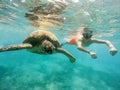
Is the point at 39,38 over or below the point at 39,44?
over

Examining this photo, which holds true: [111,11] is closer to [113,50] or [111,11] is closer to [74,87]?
[74,87]

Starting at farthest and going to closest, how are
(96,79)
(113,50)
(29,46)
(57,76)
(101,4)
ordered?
(96,79)
(57,76)
(101,4)
(29,46)
(113,50)

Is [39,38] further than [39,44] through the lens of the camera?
Yes

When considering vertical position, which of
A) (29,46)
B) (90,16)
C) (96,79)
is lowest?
(96,79)

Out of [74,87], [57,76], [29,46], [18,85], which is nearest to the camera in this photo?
[29,46]

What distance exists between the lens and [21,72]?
67.9 feet

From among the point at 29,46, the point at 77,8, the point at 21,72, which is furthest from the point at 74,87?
the point at 29,46

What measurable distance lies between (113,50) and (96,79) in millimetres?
16477

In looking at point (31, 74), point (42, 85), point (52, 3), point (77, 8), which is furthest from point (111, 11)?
point (31, 74)

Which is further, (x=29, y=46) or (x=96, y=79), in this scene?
(x=96, y=79)

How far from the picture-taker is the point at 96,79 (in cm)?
2188

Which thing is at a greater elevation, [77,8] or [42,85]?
[77,8]

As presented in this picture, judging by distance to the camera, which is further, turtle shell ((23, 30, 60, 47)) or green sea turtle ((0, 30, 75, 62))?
turtle shell ((23, 30, 60, 47))

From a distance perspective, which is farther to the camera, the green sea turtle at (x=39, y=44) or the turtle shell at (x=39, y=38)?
the turtle shell at (x=39, y=38)
